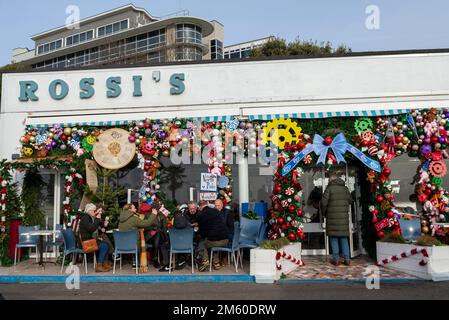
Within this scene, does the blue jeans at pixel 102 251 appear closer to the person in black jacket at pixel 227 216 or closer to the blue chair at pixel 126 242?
the blue chair at pixel 126 242

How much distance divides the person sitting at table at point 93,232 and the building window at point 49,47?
5272 centimetres

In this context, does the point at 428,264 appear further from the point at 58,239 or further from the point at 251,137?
the point at 58,239

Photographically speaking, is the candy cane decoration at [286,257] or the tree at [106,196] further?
the tree at [106,196]

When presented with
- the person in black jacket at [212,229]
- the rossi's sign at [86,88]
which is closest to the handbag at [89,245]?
the person in black jacket at [212,229]

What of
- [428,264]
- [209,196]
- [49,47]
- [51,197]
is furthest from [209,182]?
[49,47]

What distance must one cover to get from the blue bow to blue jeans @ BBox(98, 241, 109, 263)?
16.3 ft

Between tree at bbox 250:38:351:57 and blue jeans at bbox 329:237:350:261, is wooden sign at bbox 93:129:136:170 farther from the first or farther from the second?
tree at bbox 250:38:351:57

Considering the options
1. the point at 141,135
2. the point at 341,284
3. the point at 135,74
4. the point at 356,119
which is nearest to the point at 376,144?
the point at 356,119

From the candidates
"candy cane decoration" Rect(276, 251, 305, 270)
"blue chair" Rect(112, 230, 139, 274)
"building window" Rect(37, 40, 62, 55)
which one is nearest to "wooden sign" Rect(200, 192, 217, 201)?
"blue chair" Rect(112, 230, 139, 274)

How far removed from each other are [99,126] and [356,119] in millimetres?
6488

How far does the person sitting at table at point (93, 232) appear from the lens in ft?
28.8

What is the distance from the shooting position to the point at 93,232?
906 cm

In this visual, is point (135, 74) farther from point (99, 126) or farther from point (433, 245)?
point (433, 245)

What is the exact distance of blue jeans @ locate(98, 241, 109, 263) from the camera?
9.00 m
